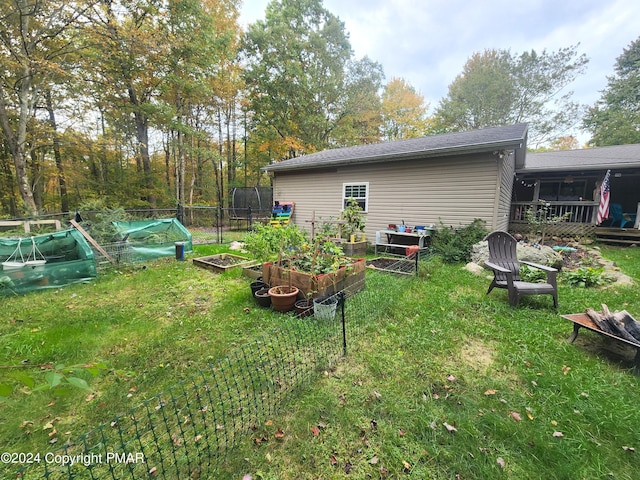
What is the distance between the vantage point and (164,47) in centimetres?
1068

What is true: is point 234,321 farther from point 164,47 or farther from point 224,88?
point 224,88

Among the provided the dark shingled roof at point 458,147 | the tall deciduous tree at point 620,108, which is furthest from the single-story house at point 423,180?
the tall deciduous tree at point 620,108

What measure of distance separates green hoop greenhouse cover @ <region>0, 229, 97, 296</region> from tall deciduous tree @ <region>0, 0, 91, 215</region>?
19.2ft

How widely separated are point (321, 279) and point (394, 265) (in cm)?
266

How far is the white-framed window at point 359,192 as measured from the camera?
887 cm

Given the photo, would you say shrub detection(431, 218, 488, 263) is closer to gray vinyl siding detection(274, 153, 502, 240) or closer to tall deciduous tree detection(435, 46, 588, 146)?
gray vinyl siding detection(274, 153, 502, 240)

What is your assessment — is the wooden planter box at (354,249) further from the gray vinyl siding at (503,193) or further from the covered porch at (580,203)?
the covered porch at (580,203)

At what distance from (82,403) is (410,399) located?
8.80 ft

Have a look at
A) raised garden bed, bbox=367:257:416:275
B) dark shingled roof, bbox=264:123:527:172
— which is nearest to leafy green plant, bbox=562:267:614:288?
raised garden bed, bbox=367:257:416:275

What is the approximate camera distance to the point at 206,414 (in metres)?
2.04

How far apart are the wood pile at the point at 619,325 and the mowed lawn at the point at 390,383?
27 centimetres

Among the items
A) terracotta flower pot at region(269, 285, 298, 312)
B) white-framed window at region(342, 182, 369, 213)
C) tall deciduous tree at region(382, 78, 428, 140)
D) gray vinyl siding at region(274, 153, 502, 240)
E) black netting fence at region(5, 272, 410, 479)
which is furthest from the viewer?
tall deciduous tree at region(382, 78, 428, 140)

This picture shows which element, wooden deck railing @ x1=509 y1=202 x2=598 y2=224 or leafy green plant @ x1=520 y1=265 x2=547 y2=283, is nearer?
leafy green plant @ x1=520 y1=265 x2=547 y2=283

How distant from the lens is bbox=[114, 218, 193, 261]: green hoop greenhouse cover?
602 centimetres
